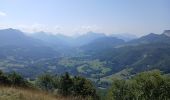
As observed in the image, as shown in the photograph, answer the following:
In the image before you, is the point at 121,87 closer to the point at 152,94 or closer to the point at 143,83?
the point at 143,83

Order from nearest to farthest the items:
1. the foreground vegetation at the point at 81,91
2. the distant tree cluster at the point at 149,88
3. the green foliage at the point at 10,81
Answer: the foreground vegetation at the point at 81,91, the green foliage at the point at 10,81, the distant tree cluster at the point at 149,88

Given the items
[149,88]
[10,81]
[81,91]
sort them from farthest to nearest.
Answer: [81,91] < [149,88] < [10,81]

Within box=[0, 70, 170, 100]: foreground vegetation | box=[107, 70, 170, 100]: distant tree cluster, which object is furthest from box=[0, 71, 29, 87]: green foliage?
box=[107, 70, 170, 100]: distant tree cluster

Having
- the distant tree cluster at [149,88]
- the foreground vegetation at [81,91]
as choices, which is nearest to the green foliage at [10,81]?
the foreground vegetation at [81,91]

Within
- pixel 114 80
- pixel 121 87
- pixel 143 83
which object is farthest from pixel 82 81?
pixel 143 83

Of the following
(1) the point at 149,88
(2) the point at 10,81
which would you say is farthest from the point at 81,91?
(2) the point at 10,81

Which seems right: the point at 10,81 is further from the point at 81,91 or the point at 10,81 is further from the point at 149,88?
the point at 81,91

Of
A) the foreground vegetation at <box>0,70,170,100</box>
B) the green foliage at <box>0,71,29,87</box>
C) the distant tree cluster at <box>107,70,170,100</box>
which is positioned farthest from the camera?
the distant tree cluster at <box>107,70,170,100</box>

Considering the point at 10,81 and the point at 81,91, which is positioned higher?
the point at 10,81

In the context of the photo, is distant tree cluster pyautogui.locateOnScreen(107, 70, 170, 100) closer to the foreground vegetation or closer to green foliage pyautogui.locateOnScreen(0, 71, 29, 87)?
the foreground vegetation

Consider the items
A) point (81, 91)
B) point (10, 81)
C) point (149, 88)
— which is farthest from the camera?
point (81, 91)

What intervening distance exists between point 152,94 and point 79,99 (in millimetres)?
8668

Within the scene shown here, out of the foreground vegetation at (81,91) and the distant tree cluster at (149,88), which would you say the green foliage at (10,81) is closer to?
the foreground vegetation at (81,91)

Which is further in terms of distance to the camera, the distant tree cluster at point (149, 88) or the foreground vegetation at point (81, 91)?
the distant tree cluster at point (149, 88)
